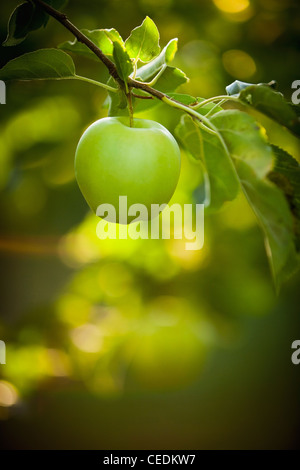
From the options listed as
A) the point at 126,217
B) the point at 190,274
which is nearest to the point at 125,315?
the point at 190,274

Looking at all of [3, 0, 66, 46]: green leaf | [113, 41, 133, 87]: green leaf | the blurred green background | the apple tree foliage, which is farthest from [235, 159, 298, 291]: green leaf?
the blurred green background

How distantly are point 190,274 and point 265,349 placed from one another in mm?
461

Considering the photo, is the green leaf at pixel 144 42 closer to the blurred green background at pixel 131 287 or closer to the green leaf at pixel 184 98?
the green leaf at pixel 184 98

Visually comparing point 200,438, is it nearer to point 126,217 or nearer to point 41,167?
point 41,167

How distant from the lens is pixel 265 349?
1579 millimetres

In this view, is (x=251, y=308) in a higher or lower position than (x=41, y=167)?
lower

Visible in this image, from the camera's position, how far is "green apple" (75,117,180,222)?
0.40 m

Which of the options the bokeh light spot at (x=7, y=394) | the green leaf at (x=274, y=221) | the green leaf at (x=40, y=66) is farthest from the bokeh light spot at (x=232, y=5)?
the bokeh light spot at (x=7, y=394)

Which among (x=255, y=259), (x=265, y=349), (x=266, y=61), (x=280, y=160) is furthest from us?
(x=265, y=349)

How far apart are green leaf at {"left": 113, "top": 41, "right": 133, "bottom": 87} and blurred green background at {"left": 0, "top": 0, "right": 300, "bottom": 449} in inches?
19.8

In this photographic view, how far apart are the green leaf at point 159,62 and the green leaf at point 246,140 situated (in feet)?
0.28

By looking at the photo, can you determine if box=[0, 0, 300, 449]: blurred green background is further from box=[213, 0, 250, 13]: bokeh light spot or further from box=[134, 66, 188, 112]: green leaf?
box=[134, 66, 188, 112]: green leaf

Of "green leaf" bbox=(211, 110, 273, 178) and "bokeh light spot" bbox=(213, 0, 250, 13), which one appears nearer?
"green leaf" bbox=(211, 110, 273, 178)

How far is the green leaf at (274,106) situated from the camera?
35cm
